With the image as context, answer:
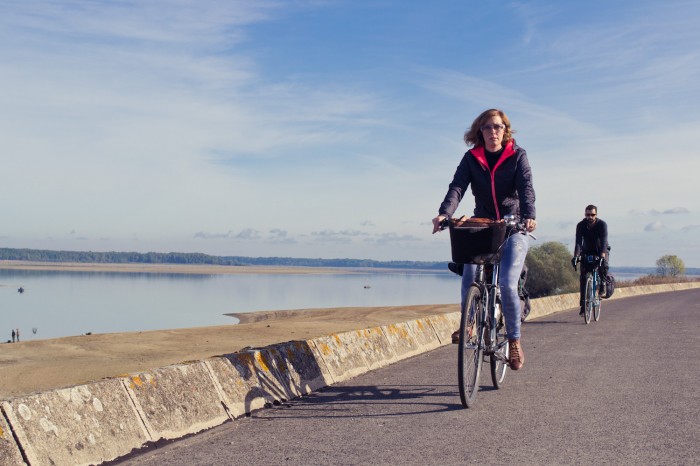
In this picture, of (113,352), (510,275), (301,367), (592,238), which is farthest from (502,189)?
(113,352)

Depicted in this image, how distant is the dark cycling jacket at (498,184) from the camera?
20.9 ft

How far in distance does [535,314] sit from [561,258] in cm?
6458

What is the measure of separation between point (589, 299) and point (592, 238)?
4.07 ft

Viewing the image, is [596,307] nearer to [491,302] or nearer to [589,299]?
[589,299]

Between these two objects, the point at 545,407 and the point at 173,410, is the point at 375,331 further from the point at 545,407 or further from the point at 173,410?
the point at 173,410

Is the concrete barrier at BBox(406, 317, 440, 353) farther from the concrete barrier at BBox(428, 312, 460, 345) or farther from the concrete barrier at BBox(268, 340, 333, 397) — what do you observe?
the concrete barrier at BBox(268, 340, 333, 397)

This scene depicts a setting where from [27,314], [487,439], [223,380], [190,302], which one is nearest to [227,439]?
[223,380]

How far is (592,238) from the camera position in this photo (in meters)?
15.2

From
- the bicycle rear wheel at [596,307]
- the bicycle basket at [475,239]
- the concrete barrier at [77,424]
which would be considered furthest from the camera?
the bicycle rear wheel at [596,307]

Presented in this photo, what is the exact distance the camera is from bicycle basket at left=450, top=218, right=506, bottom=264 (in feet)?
19.5

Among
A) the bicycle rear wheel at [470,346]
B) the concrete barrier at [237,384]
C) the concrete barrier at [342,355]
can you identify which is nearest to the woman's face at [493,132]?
the bicycle rear wheel at [470,346]

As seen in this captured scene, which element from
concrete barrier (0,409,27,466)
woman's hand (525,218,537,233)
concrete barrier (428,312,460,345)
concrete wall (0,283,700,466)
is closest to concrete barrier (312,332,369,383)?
concrete wall (0,283,700,466)

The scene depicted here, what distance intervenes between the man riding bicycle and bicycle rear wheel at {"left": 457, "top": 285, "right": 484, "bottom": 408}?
29.9 ft

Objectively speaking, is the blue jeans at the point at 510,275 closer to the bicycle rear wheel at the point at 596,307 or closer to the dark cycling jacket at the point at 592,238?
the dark cycling jacket at the point at 592,238
